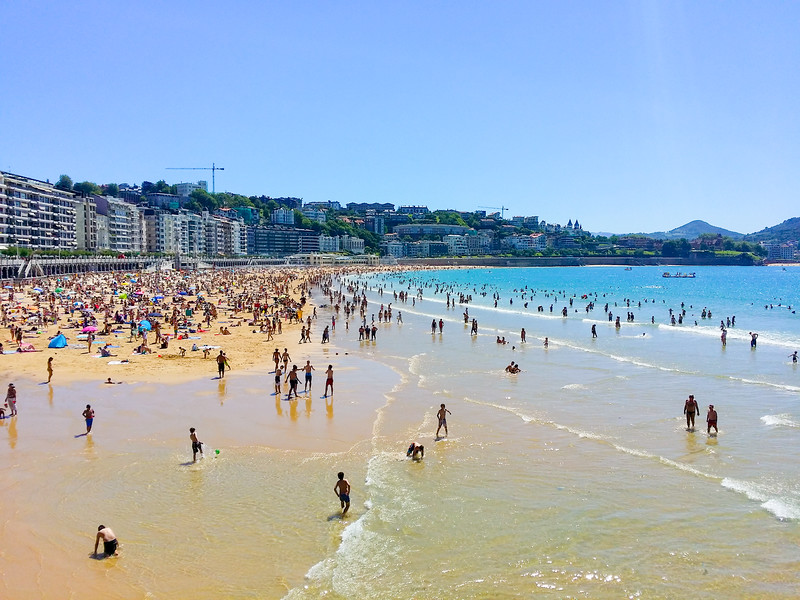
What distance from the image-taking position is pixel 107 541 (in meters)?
9.22

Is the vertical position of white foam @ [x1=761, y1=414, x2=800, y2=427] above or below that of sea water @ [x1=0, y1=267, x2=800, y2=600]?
above

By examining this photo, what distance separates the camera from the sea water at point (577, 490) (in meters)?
8.85

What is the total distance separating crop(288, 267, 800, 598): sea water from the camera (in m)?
8.85

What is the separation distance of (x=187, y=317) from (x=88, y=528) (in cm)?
3207

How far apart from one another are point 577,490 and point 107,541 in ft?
25.7

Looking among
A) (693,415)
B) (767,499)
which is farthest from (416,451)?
(693,415)

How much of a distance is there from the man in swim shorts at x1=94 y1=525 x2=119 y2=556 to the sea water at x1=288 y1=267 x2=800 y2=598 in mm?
2798

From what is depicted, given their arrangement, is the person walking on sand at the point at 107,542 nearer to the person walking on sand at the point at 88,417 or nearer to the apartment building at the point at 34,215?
the person walking on sand at the point at 88,417

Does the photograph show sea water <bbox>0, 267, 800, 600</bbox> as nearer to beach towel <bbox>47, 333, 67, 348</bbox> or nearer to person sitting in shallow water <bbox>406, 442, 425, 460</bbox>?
person sitting in shallow water <bbox>406, 442, 425, 460</bbox>

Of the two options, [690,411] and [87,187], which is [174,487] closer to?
[690,411]

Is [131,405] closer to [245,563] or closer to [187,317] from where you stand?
[245,563]

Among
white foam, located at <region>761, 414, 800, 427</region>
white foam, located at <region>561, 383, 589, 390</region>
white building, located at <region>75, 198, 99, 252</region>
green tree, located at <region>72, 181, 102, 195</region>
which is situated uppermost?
green tree, located at <region>72, 181, 102, 195</region>

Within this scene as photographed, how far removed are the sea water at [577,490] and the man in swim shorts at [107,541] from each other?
110 inches

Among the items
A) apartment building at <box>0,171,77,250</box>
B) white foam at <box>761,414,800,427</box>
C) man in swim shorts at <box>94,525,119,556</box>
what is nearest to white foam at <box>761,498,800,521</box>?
white foam at <box>761,414,800,427</box>
